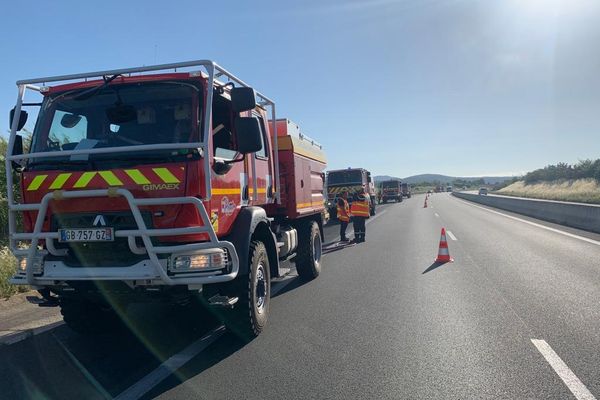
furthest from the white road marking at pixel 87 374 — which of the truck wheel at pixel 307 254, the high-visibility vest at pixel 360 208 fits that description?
the high-visibility vest at pixel 360 208

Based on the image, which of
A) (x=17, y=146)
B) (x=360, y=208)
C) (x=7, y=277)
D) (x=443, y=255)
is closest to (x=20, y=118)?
(x=17, y=146)

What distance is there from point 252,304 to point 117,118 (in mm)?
2498

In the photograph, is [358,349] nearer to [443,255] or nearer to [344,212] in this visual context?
[443,255]

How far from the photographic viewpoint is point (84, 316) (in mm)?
6031

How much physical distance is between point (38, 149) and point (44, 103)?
0.59 m

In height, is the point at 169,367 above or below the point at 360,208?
below

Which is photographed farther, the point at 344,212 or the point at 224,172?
the point at 344,212

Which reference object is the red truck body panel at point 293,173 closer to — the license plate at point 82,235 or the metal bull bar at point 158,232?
the metal bull bar at point 158,232

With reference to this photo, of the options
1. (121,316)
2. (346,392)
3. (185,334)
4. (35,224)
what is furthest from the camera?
(121,316)

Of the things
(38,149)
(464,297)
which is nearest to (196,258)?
(38,149)

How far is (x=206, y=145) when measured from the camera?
4.69m

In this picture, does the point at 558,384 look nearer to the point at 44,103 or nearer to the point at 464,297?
the point at 464,297

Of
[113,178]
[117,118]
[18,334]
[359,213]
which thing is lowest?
[18,334]

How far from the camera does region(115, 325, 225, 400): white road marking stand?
13.9 ft
